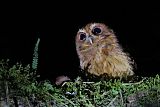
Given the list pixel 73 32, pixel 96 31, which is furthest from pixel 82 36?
pixel 73 32

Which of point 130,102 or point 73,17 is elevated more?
point 73,17

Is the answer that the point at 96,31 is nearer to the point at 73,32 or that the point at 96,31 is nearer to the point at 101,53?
the point at 101,53

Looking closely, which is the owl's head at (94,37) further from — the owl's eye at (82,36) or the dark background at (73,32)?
the dark background at (73,32)

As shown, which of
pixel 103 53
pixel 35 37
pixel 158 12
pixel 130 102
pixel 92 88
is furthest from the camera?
pixel 158 12

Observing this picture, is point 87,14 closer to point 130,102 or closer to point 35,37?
point 35,37

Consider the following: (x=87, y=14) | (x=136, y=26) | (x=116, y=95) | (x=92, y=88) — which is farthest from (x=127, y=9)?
(x=116, y=95)

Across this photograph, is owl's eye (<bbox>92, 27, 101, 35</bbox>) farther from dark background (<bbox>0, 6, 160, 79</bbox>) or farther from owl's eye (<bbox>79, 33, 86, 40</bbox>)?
dark background (<bbox>0, 6, 160, 79</bbox>)

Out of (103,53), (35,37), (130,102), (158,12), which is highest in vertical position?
(158,12)
